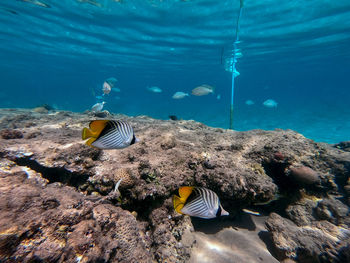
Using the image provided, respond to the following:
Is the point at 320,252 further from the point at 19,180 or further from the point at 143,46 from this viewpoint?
the point at 143,46

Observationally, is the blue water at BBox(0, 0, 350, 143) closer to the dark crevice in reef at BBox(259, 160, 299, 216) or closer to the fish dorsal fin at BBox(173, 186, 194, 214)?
the dark crevice in reef at BBox(259, 160, 299, 216)

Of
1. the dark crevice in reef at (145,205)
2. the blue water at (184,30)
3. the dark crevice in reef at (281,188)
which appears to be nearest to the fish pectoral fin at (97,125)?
the dark crevice in reef at (145,205)

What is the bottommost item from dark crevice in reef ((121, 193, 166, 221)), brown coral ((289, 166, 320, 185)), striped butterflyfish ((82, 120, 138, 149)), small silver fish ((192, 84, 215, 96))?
dark crevice in reef ((121, 193, 166, 221))

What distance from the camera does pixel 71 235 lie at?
1.58m

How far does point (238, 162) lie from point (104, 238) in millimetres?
2478

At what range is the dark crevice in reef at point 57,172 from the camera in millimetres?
2555

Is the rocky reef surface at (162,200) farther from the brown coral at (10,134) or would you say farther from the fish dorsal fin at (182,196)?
the fish dorsal fin at (182,196)

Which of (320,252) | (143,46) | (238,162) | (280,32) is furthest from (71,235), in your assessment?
(143,46)

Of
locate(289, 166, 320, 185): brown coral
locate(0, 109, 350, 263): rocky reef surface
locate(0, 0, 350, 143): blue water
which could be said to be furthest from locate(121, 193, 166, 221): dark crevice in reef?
locate(0, 0, 350, 143): blue water

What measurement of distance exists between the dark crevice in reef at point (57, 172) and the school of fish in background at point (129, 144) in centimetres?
129

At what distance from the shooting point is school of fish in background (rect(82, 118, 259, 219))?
1.51 meters

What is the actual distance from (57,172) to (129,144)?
5.76 feet

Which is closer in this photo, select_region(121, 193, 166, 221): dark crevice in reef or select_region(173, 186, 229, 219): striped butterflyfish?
select_region(173, 186, 229, 219): striped butterflyfish

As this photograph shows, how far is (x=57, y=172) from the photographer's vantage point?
8.63ft
